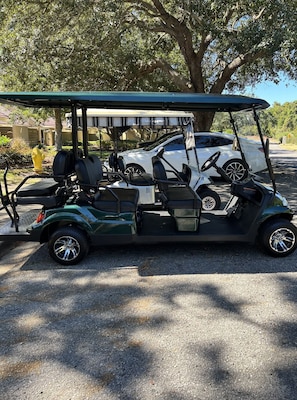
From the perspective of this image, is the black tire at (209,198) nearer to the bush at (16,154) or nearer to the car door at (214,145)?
the car door at (214,145)

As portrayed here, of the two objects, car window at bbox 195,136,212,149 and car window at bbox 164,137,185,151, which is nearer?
car window at bbox 164,137,185,151

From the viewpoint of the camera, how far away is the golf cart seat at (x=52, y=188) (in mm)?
4098

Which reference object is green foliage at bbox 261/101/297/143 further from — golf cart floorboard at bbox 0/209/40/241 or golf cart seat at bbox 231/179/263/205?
golf cart floorboard at bbox 0/209/40/241

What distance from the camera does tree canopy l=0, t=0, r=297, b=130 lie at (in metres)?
9.03

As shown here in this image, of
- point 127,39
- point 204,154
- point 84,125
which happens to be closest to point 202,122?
point 204,154

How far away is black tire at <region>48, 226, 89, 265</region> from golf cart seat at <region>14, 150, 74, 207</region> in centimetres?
38

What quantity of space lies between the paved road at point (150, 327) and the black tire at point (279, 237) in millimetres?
126

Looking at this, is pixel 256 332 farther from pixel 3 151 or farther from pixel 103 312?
pixel 3 151

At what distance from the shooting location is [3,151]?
595 inches

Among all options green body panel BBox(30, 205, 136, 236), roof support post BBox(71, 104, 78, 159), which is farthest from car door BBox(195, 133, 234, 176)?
green body panel BBox(30, 205, 136, 236)

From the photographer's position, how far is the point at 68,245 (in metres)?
4.00

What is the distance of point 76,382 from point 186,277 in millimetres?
1752

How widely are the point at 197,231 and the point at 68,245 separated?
1.48 metres

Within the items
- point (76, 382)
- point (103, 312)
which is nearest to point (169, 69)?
point (103, 312)
